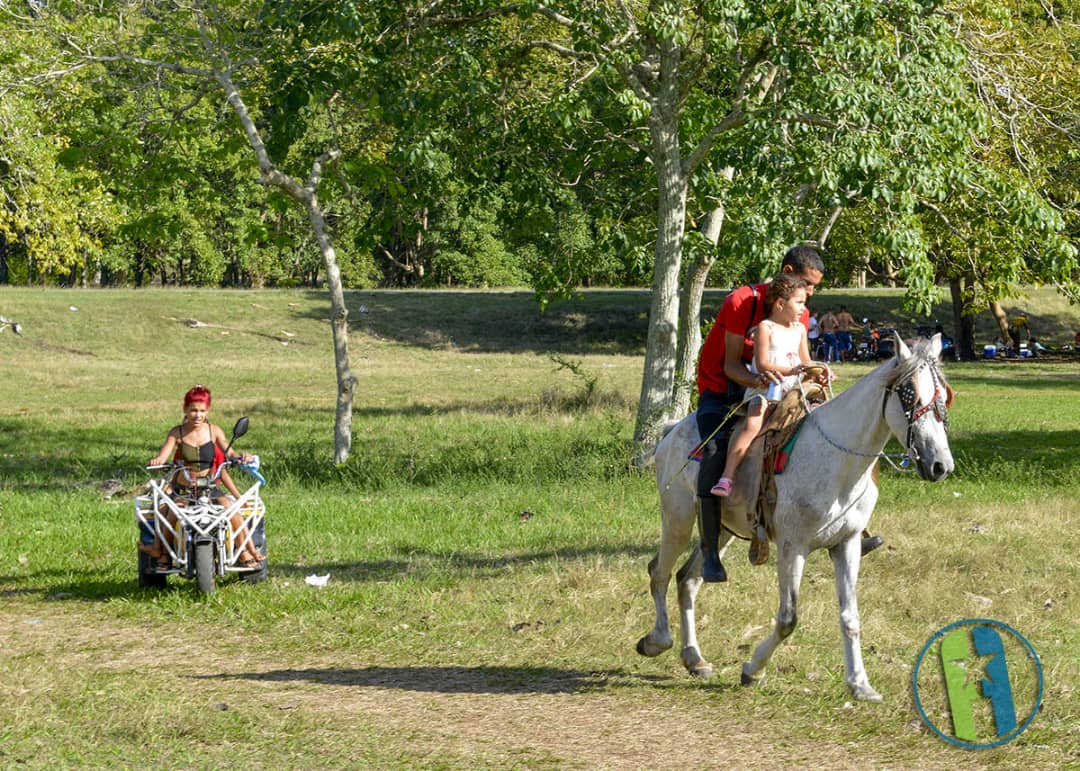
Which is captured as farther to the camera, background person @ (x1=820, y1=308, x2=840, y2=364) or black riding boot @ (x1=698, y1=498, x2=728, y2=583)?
background person @ (x1=820, y1=308, x2=840, y2=364)

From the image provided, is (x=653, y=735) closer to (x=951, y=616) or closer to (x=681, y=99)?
(x=951, y=616)

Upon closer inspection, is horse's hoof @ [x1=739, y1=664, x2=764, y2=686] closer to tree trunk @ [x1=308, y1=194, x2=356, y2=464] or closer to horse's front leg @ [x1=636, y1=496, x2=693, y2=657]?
horse's front leg @ [x1=636, y1=496, x2=693, y2=657]

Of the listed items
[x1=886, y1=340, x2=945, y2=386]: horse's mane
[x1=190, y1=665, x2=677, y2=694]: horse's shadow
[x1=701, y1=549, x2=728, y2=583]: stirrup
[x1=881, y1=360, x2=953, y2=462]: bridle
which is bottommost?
[x1=190, y1=665, x2=677, y2=694]: horse's shadow

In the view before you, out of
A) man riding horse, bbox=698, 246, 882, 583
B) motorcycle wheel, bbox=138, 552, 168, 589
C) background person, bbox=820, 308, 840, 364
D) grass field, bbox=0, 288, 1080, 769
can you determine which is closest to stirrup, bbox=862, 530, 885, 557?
man riding horse, bbox=698, 246, 882, 583

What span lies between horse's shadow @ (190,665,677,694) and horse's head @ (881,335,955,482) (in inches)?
91.5

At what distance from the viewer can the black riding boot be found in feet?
28.2

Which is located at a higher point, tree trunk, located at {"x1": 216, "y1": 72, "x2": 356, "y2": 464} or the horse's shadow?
tree trunk, located at {"x1": 216, "y1": 72, "x2": 356, "y2": 464}

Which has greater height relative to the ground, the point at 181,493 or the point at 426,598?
the point at 181,493

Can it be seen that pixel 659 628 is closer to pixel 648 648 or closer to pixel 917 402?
pixel 648 648

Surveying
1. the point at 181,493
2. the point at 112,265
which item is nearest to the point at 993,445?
the point at 181,493

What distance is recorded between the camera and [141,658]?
968 centimetres

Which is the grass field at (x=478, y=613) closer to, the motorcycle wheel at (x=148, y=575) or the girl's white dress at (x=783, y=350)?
the motorcycle wheel at (x=148, y=575)

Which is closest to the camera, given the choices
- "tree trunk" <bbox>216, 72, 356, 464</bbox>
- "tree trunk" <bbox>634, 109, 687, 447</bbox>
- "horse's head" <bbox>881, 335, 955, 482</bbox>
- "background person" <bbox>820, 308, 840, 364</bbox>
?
"horse's head" <bbox>881, 335, 955, 482</bbox>

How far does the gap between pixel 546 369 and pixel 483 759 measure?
3495 centimetres
